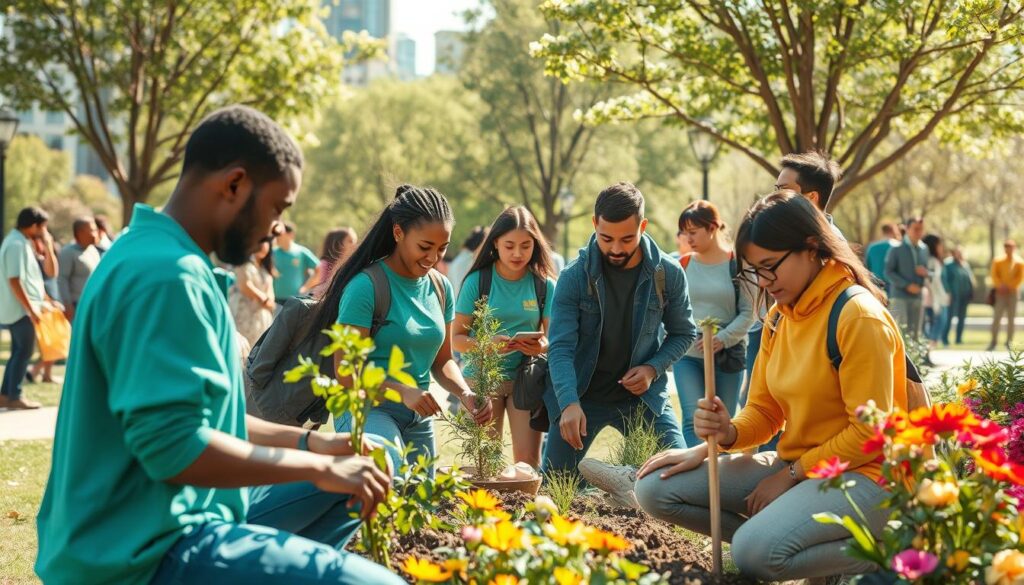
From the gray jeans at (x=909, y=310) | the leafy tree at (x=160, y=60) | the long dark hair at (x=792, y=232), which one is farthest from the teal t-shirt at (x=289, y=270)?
the long dark hair at (x=792, y=232)

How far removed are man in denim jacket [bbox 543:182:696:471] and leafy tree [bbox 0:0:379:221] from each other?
13494mm

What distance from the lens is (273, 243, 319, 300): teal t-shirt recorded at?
43.6 ft

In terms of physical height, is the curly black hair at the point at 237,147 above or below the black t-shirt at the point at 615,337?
above

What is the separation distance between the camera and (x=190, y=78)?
1961cm

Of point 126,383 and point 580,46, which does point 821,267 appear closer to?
point 126,383

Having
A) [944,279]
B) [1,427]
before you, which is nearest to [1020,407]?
[1,427]

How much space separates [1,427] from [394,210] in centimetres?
708

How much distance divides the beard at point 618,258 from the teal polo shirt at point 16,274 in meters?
8.23

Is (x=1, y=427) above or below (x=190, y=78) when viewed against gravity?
below

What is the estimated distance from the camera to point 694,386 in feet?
26.3

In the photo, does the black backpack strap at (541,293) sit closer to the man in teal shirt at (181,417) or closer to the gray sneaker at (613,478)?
the gray sneaker at (613,478)

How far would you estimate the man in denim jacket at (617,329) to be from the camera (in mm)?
6344

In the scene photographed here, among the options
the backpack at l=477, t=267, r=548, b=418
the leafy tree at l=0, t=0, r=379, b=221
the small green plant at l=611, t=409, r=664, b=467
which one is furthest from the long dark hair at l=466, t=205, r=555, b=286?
the leafy tree at l=0, t=0, r=379, b=221

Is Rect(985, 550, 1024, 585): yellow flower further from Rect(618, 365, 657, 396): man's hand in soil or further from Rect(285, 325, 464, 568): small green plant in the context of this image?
Rect(618, 365, 657, 396): man's hand in soil
